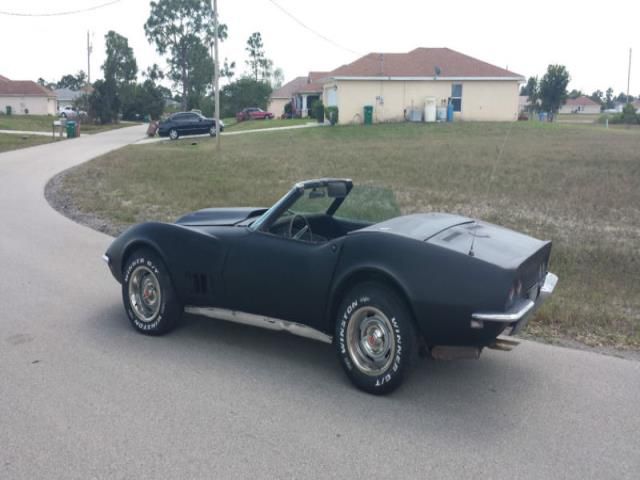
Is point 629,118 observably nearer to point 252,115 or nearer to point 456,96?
point 456,96

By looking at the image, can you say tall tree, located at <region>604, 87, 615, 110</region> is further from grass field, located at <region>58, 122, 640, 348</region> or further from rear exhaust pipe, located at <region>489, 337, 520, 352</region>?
rear exhaust pipe, located at <region>489, 337, 520, 352</region>

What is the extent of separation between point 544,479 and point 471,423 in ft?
2.30

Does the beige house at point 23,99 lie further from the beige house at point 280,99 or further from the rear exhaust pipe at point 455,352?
the rear exhaust pipe at point 455,352

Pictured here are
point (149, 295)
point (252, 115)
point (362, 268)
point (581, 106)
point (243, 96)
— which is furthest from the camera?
point (581, 106)

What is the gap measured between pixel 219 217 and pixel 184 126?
34.7 m

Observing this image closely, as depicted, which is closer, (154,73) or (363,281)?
(363,281)

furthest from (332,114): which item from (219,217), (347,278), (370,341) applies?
(370,341)

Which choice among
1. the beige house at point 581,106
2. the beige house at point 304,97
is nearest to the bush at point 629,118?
the beige house at point 304,97

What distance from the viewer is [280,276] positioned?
199 inches

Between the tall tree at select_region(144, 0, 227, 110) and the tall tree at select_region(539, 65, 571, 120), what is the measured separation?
36.9 metres

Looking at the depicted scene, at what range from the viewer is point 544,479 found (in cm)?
356

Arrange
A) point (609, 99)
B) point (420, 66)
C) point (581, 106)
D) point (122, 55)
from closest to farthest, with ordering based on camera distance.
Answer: point (420, 66) → point (122, 55) → point (581, 106) → point (609, 99)

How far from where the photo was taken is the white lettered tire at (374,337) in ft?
14.4

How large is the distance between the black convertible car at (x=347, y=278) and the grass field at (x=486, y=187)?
6.13 ft
